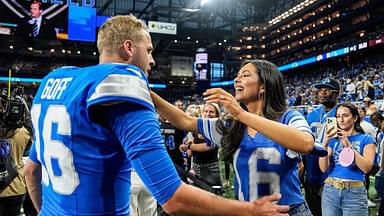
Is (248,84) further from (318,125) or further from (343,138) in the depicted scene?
(318,125)

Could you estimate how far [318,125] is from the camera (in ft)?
15.2

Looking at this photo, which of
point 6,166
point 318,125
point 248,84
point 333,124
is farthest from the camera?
point 318,125

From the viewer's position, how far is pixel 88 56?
139ft

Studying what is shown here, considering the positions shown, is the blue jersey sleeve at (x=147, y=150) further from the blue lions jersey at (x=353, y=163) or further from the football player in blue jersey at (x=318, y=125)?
the football player in blue jersey at (x=318, y=125)

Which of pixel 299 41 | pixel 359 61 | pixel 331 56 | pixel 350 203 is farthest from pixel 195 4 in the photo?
pixel 350 203

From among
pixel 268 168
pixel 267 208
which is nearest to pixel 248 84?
pixel 268 168

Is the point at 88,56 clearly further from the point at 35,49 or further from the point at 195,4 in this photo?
the point at 195,4

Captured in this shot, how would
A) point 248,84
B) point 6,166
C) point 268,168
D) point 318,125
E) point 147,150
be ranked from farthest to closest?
point 318,125 → point 6,166 → point 248,84 → point 268,168 → point 147,150

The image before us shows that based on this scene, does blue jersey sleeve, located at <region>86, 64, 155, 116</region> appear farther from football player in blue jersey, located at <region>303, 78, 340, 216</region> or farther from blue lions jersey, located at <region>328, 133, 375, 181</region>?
football player in blue jersey, located at <region>303, 78, 340, 216</region>

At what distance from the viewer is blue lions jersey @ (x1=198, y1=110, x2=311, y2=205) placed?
7.30ft

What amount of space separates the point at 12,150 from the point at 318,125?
10.9 feet

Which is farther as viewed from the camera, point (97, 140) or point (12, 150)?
point (12, 150)

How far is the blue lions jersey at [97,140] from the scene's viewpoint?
120 cm

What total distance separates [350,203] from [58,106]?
9.66 feet
